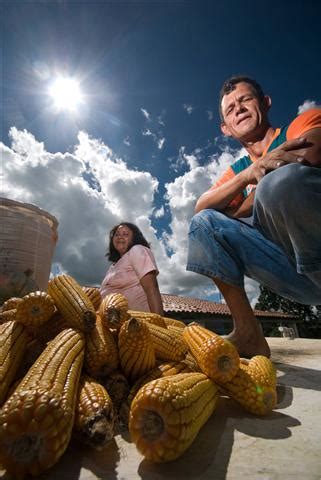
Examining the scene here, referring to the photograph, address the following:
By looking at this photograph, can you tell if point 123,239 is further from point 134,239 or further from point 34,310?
point 34,310

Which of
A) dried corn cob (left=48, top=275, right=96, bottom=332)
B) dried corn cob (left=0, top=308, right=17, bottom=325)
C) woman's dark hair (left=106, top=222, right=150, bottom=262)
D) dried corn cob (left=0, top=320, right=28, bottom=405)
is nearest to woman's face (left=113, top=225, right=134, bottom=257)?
woman's dark hair (left=106, top=222, right=150, bottom=262)

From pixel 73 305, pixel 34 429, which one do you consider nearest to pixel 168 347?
pixel 73 305

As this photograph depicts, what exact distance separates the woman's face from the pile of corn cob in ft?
8.72

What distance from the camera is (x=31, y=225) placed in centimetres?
550

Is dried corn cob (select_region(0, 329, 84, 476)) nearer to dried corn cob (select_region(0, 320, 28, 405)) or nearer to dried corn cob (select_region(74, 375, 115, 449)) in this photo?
dried corn cob (select_region(74, 375, 115, 449))

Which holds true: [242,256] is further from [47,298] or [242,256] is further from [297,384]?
[47,298]

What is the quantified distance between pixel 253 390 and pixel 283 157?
169cm

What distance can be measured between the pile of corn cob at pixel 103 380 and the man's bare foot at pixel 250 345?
81cm

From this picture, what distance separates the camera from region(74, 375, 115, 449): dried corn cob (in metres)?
0.96

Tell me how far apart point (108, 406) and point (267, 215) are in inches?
70.1

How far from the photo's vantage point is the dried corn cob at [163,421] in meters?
0.90

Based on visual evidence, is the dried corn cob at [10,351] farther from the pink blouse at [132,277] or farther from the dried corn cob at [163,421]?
the pink blouse at [132,277]

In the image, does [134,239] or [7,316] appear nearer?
[7,316]

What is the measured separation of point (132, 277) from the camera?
13.6 ft
